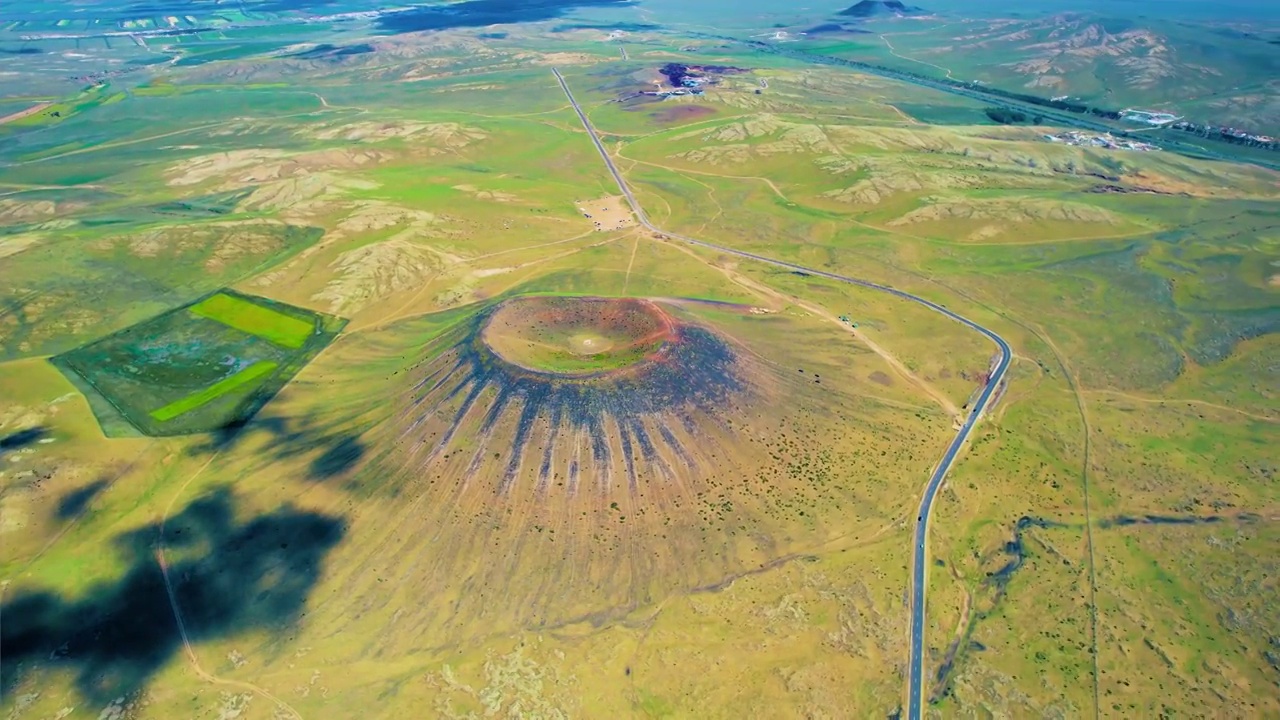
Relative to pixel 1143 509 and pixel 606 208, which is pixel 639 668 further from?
pixel 606 208

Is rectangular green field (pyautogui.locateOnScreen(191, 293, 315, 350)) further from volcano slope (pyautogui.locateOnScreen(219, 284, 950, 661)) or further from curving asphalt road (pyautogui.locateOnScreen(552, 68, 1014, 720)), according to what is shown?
→ curving asphalt road (pyautogui.locateOnScreen(552, 68, 1014, 720))

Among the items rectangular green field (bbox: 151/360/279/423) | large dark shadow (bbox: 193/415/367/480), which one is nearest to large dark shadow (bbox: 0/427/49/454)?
rectangular green field (bbox: 151/360/279/423)

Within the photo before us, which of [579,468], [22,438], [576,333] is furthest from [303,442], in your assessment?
[576,333]

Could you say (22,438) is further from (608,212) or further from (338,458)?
(608,212)

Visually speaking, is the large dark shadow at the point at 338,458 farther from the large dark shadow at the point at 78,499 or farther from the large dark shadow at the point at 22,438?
the large dark shadow at the point at 22,438

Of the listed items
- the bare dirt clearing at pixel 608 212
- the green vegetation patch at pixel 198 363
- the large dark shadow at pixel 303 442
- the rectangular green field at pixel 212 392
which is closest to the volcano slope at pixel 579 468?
the large dark shadow at pixel 303 442

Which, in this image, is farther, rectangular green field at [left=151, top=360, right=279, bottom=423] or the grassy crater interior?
rectangular green field at [left=151, top=360, right=279, bottom=423]
